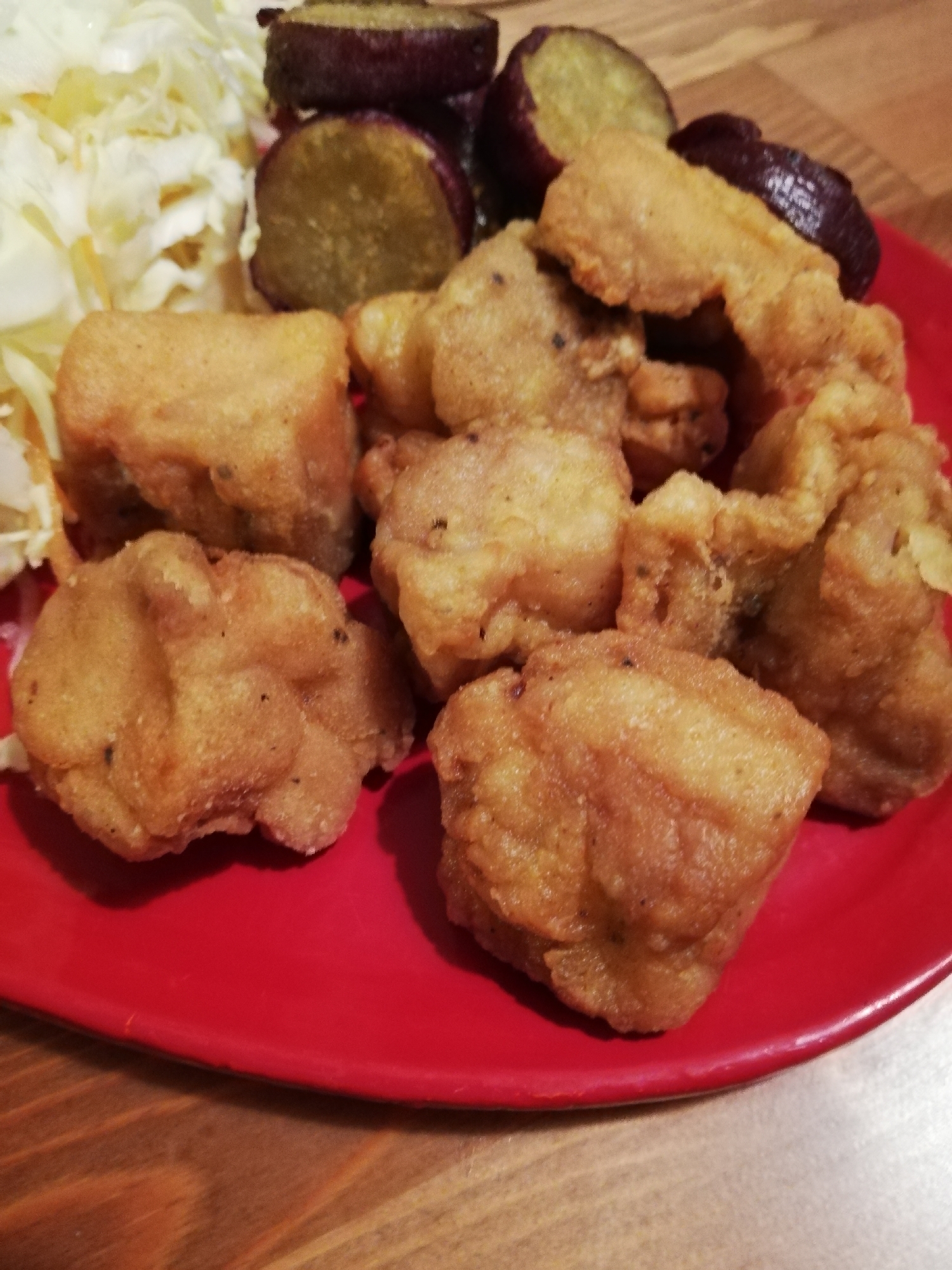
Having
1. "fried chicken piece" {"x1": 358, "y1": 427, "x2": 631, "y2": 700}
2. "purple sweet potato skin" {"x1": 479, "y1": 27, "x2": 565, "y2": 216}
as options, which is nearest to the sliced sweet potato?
"purple sweet potato skin" {"x1": 479, "y1": 27, "x2": 565, "y2": 216}

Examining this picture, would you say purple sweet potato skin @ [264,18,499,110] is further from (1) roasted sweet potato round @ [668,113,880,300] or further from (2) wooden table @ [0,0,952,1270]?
(2) wooden table @ [0,0,952,1270]

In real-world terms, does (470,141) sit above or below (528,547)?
above

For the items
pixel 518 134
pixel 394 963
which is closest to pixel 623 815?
pixel 394 963

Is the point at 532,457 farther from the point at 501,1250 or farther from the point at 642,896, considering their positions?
the point at 501,1250

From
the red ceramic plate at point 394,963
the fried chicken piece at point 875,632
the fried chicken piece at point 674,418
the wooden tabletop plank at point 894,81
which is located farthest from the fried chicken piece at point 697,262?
the wooden tabletop plank at point 894,81

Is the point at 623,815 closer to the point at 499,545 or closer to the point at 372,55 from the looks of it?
the point at 499,545

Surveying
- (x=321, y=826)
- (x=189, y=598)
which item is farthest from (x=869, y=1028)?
(x=189, y=598)
